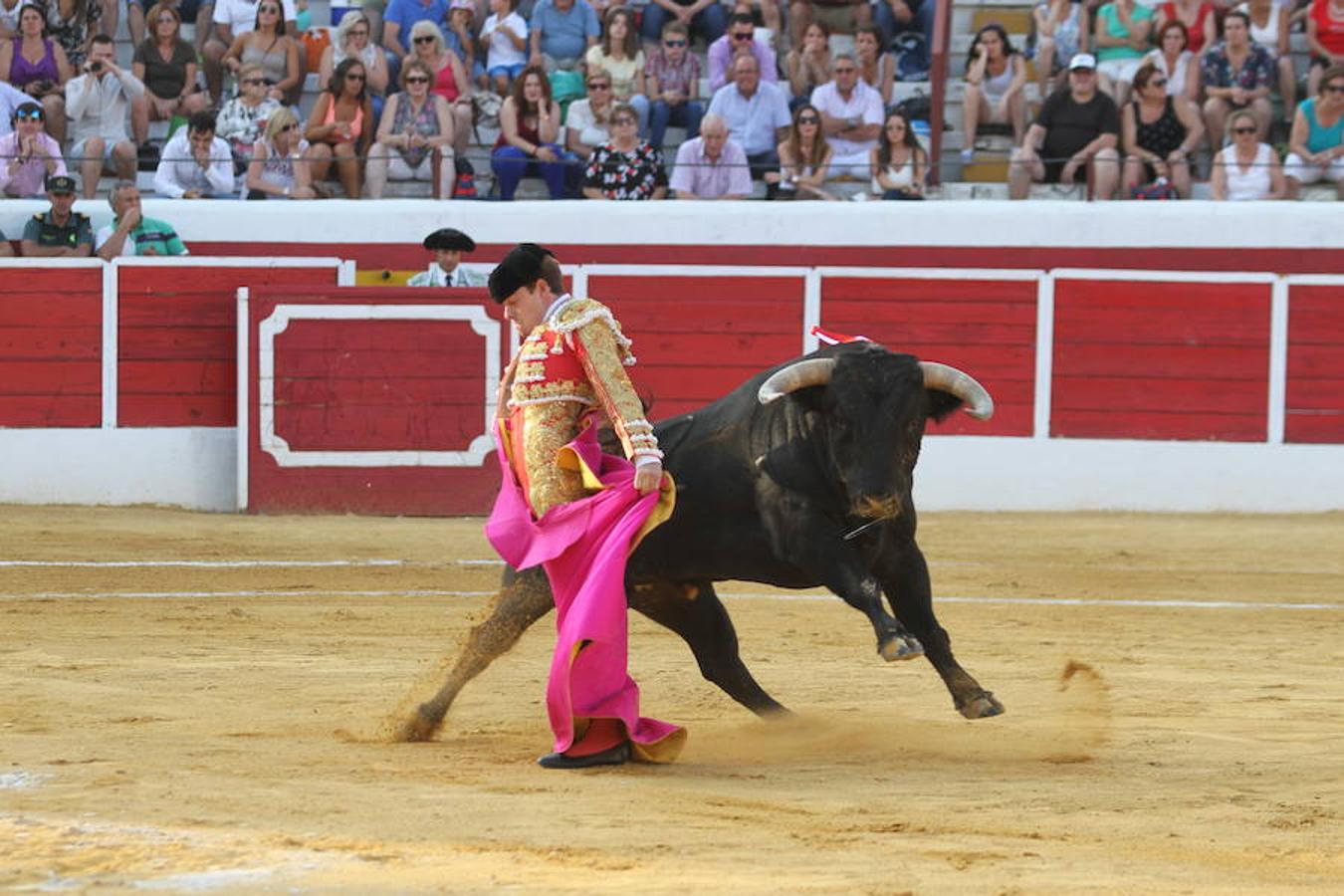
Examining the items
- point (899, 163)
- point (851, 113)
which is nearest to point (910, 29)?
point (851, 113)

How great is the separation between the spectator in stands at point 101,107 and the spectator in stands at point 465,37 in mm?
1707

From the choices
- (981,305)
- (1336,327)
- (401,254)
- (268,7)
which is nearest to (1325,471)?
(1336,327)

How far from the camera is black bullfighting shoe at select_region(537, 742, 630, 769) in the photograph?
192 inches

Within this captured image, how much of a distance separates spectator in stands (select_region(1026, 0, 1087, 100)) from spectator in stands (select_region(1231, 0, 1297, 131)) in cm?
85

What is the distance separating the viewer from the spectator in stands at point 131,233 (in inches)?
426

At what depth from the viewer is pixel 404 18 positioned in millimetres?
12305

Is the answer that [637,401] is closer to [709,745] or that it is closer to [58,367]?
[709,745]

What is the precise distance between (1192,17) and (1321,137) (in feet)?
3.44

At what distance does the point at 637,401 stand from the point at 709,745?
889 millimetres

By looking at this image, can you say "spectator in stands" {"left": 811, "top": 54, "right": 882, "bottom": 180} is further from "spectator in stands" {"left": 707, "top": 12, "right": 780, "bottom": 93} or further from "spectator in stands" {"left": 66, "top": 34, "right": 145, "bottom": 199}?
"spectator in stands" {"left": 66, "top": 34, "right": 145, "bottom": 199}

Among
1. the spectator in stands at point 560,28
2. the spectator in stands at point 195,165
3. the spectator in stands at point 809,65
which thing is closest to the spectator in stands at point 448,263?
the spectator in stands at point 195,165

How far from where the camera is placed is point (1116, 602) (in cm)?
838

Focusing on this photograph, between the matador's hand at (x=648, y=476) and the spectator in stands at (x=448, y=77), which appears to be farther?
the spectator in stands at (x=448, y=77)

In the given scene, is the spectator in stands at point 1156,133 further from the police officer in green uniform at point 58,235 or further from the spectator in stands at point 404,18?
the police officer in green uniform at point 58,235
